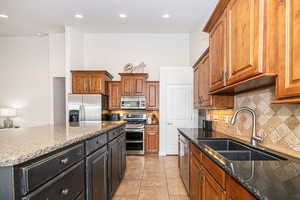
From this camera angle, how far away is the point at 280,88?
107cm

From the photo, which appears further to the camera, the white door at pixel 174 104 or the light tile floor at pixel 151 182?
the white door at pixel 174 104

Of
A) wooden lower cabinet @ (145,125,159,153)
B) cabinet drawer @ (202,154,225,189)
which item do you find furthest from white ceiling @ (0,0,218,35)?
cabinet drawer @ (202,154,225,189)

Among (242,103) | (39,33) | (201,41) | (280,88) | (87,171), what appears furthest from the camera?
(39,33)

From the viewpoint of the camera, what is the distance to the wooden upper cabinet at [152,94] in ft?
16.6

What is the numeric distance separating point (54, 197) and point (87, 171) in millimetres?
490

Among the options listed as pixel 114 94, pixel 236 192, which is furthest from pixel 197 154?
pixel 114 94

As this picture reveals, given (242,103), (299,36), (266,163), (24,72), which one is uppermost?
(24,72)

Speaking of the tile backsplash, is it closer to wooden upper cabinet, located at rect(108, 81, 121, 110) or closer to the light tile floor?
the light tile floor

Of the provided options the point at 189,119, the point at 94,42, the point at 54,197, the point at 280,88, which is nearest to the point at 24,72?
the point at 94,42

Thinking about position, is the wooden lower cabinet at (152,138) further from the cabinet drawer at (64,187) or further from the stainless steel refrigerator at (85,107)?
the cabinet drawer at (64,187)

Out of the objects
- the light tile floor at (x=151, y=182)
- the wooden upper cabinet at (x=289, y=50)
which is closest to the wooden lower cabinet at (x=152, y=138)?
the light tile floor at (x=151, y=182)

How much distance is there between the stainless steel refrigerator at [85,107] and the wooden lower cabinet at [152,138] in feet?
4.38

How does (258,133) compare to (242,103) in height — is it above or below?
below

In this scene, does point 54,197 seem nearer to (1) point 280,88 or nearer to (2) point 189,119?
(1) point 280,88
